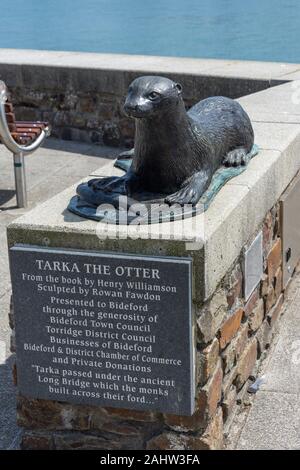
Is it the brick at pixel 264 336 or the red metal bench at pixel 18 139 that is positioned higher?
the red metal bench at pixel 18 139

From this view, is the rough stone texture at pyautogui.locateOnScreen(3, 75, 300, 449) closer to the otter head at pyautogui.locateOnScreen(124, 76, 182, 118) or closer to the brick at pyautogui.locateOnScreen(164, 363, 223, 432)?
the brick at pyautogui.locateOnScreen(164, 363, 223, 432)

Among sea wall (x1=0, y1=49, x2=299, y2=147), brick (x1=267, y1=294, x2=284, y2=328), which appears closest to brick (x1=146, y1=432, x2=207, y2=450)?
brick (x1=267, y1=294, x2=284, y2=328)

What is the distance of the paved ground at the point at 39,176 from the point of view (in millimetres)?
4758

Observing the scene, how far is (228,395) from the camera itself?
3.71 m

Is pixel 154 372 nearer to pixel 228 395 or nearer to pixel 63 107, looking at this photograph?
pixel 228 395

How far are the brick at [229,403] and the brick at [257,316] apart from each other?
37cm

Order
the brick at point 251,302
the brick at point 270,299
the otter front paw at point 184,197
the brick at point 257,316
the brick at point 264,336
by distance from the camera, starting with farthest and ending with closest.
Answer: the brick at point 270,299 → the brick at point 264,336 → the brick at point 257,316 → the brick at point 251,302 → the otter front paw at point 184,197

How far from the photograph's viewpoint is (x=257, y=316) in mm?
4199

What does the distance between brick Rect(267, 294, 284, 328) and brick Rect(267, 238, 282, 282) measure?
7.5 inches

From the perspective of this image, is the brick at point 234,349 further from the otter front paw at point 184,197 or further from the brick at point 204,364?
the otter front paw at point 184,197

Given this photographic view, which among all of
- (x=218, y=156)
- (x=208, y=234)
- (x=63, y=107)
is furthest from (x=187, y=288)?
(x=63, y=107)

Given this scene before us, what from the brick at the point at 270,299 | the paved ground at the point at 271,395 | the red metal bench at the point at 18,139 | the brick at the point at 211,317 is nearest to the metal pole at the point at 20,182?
the red metal bench at the point at 18,139

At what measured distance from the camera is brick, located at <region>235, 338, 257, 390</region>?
390 centimetres
